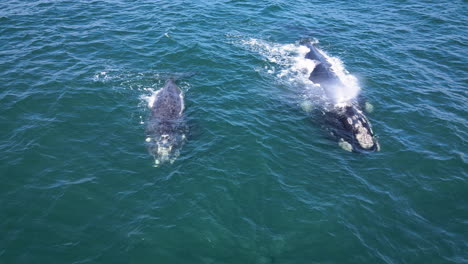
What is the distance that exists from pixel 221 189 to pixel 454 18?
44064 millimetres

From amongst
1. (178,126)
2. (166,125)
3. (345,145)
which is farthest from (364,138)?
(166,125)

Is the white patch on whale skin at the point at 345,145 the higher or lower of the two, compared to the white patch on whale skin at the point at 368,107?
lower

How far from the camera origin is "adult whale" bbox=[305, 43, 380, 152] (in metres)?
25.6

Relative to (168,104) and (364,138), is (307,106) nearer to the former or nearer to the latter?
(364,138)

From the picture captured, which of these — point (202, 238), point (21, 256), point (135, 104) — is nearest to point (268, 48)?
point (135, 104)

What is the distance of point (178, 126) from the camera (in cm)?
2605

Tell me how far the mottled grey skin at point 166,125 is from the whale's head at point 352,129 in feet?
42.2

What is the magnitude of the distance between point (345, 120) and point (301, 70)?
32.8ft

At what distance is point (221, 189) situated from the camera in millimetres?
21516

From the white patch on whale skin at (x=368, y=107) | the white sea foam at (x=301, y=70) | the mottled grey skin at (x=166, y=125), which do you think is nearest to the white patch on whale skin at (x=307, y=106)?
the white sea foam at (x=301, y=70)

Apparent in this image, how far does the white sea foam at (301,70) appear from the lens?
102 ft

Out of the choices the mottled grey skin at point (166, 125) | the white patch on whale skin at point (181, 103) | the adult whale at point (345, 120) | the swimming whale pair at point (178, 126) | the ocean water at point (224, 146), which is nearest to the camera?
the ocean water at point (224, 146)

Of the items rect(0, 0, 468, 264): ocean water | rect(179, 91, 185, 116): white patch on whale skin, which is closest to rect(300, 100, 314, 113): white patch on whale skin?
rect(0, 0, 468, 264): ocean water

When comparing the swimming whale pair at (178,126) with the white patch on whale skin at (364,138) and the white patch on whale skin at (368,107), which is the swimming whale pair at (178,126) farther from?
the white patch on whale skin at (368,107)
